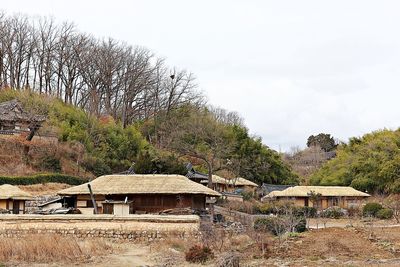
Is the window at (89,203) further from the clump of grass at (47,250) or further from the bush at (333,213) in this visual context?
the bush at (333,213)

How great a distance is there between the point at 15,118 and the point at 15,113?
609mm

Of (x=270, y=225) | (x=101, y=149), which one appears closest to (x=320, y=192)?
→ (x=101, y=149)

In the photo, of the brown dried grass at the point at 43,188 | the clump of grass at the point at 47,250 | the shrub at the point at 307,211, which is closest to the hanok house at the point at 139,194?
the brown dried grass at the point at 43,188

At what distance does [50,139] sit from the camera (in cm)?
4806

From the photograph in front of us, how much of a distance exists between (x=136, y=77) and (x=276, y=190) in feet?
61.3

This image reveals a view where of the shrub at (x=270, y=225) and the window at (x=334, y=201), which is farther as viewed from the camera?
the window at (x=334, y=201)

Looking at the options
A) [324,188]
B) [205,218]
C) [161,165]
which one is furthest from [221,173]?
[205,218]

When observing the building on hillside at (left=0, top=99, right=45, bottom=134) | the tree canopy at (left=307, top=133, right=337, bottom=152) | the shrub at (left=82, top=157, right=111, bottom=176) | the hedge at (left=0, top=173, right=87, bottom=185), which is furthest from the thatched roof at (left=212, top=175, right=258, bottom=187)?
the tree canopy at (left=307, top=133, right=337, bottom=152)

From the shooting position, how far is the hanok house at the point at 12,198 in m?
33.4

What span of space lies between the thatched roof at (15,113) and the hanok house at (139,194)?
15386 mm

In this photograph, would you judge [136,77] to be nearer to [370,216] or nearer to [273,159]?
[273,159]

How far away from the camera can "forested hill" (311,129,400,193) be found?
187 ft

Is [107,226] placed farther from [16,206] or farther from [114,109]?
[114,109]

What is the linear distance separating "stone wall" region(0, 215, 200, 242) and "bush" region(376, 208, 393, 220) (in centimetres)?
2108
